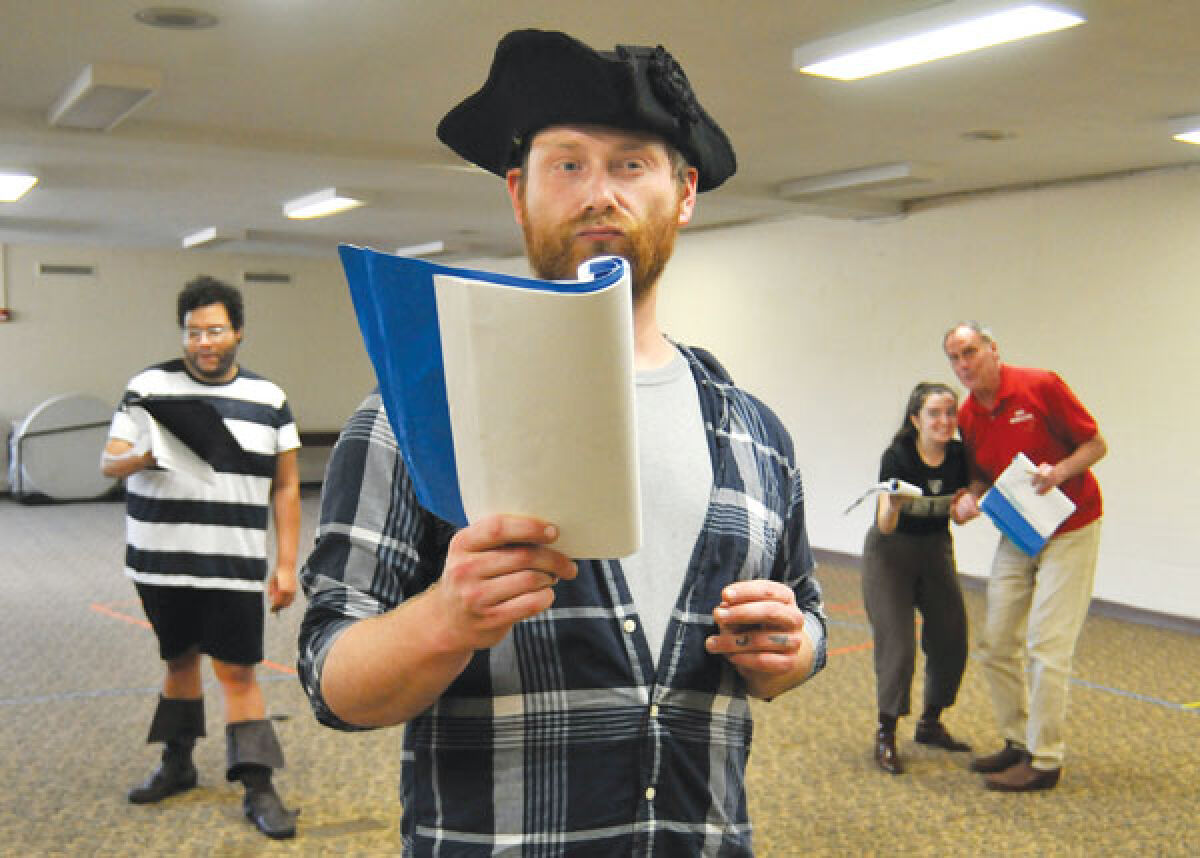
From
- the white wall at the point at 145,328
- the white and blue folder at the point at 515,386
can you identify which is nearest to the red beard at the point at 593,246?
the white and blue folder at the point at 515,386

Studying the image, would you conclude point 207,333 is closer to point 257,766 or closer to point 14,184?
point 257,766

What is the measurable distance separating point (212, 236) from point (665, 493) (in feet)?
39.0

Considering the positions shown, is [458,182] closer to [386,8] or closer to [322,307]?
[386,8]

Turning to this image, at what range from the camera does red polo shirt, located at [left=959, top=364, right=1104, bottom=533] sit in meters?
4.41

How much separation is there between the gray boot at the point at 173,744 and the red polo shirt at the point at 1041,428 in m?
3.12

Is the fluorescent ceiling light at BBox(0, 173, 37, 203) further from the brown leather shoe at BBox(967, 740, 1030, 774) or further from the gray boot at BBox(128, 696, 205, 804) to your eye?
the brown leather shoe at BBox(967, 740, 1030, 774)

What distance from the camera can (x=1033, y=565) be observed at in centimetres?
451

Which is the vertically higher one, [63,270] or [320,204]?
[63,270]

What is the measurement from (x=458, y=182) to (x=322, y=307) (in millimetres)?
7107

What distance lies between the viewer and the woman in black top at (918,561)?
15.1 feet

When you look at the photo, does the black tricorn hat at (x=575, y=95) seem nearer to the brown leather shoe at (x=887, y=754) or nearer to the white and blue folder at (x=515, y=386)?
the white and blue folder at (x=515, y=386)

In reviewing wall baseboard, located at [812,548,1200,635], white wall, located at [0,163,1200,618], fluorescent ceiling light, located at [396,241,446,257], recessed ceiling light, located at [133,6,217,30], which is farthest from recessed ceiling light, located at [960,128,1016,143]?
fluorescent ceiling light, located at [396,241,446,257]

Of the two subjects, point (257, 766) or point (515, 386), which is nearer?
point (515, 386)

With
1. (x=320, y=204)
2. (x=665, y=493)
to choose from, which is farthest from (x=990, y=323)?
(x=665, y=493)
